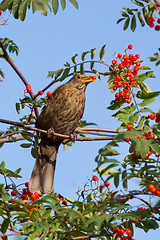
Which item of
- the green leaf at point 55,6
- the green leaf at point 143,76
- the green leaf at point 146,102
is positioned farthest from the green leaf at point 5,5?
the green leaf at point 146,102

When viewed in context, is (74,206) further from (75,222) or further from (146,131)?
(146,131)

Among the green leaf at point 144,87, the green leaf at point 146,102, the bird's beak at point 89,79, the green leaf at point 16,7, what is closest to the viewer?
the green leaf at point 146,102

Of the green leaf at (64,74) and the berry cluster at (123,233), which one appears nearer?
the berry cluster at (123,233)

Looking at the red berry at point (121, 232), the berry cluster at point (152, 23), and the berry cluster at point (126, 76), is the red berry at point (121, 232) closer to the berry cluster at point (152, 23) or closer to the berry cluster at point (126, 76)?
the berry cluster at point (126, 76)

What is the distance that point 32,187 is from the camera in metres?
4.47

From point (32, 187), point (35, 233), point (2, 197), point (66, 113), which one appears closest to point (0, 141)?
point (32, 187)

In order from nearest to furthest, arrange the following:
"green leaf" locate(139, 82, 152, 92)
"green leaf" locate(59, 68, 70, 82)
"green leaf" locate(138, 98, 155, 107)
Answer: "green leaf" locate(138, 98, 155, 107), "green leaf" locate(139, 82, 152, 92), "green leaf" locate(59, 68, 70, 82)

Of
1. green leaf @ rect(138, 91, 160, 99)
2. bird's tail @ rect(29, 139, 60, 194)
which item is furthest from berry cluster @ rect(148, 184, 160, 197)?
bird's tail @ rect(29, 139, 60, 194)

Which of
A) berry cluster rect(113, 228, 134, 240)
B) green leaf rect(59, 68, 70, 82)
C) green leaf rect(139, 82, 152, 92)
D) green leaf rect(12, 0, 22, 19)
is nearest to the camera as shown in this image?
berry cluster rect(113, 228, 134, 240)

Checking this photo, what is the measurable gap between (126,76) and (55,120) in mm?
1624

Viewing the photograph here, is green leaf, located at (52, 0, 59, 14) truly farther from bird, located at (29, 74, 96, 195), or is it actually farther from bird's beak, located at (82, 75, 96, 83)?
bird's beak, located at (82, 75, 96, 83)

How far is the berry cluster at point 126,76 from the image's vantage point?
3.67m

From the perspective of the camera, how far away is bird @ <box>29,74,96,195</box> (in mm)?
5012

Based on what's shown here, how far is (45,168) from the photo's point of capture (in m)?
5.27
